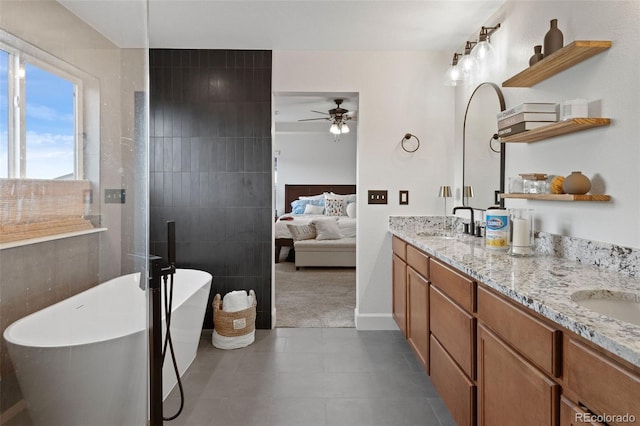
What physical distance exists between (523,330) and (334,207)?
6.26m

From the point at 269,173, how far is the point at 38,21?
2.36m

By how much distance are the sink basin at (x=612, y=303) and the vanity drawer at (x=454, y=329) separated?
1.44ft

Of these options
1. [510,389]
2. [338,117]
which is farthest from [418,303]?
[338,117]

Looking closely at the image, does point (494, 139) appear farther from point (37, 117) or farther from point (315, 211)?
point (315, 211)

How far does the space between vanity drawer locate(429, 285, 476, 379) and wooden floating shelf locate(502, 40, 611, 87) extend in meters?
1.16

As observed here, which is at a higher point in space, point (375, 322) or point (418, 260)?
point (418, 260)

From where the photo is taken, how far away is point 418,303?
7.78ft

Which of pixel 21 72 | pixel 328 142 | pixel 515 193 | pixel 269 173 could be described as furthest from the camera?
pixel 328 142

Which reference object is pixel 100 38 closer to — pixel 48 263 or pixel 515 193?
pixel 48 263

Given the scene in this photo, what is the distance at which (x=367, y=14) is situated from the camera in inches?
102

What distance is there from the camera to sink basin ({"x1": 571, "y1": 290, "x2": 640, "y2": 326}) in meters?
1.16

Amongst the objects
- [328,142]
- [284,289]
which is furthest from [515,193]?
[328,142]

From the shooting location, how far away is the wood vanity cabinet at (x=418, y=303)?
2197mm

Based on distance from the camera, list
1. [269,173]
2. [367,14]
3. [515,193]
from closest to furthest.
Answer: [515,193] → [367,14] → [269,173]
